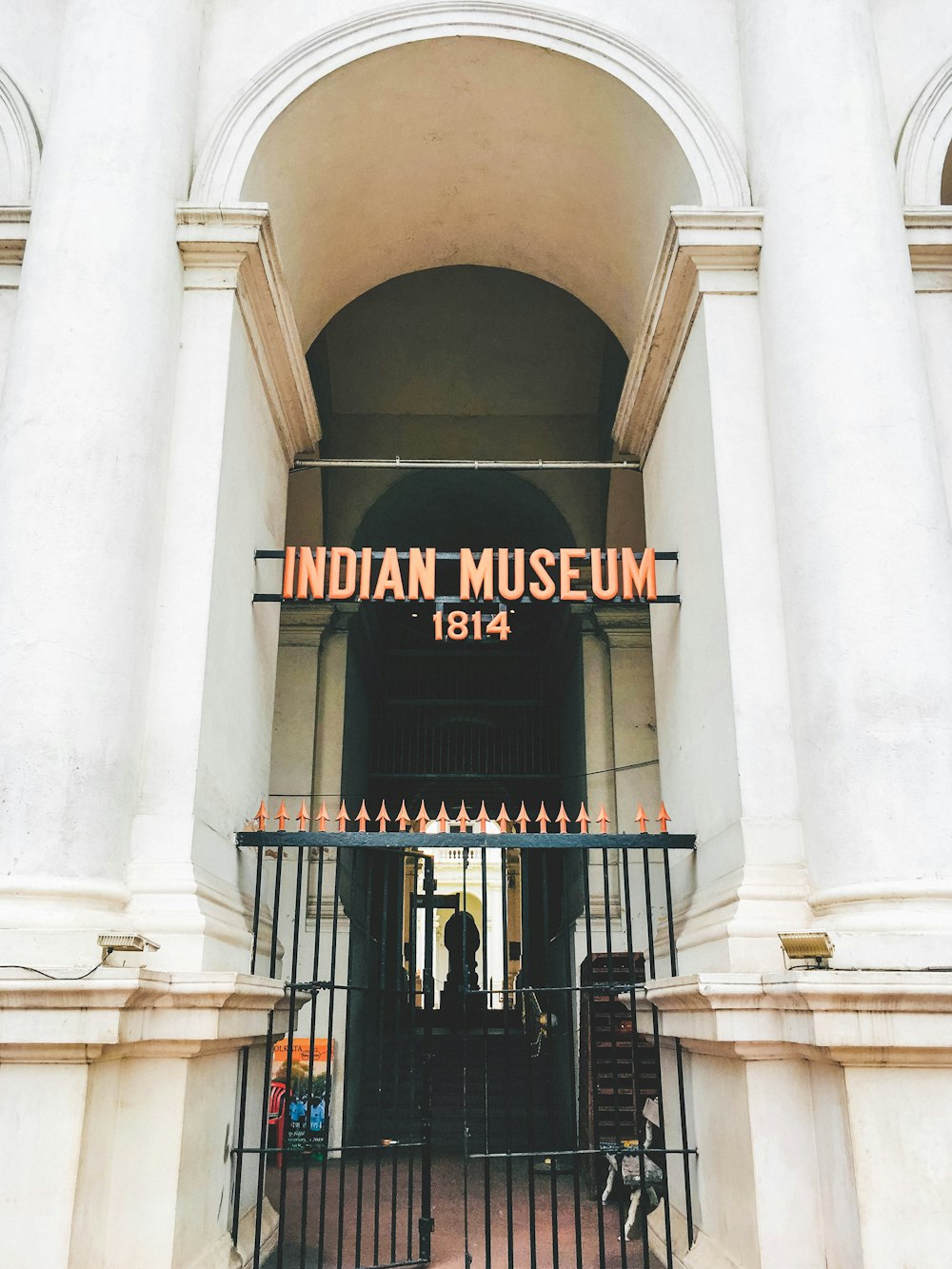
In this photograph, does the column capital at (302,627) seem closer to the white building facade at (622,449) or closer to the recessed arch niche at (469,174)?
the white building facade at (622,449)

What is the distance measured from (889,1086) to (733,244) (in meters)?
4.85

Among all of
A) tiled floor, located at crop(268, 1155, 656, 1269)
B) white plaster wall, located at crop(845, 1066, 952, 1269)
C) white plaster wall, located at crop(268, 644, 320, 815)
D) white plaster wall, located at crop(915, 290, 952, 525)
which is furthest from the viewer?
white plaster wall, located at crop(268, 644, 320, 815)

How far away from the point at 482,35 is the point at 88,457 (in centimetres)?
426

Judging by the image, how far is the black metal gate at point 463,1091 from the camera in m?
5.70

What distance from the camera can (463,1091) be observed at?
621cm

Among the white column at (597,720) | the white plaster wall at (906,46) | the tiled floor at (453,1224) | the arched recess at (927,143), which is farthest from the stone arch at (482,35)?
the tiled floor at (453,1224)

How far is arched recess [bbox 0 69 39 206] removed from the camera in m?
7.00

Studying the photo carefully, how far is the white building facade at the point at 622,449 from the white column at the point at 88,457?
21mm

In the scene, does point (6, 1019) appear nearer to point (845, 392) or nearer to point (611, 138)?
point (845, 392)

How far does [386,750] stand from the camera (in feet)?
49.8

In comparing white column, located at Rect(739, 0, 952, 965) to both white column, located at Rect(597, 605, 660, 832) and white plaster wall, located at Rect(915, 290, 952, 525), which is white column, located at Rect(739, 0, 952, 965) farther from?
white column, located at Rect(597, 605, 660, 832)

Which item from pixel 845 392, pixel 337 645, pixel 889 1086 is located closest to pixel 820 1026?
pixel 889 1086

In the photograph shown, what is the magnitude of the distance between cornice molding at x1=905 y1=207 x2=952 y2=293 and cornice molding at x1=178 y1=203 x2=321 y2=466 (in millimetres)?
Answer: 4123

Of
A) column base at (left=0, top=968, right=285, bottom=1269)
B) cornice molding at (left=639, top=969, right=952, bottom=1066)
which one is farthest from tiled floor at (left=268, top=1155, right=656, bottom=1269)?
cornice molding at (left=639, top=969, right=952, bottom=1066)
